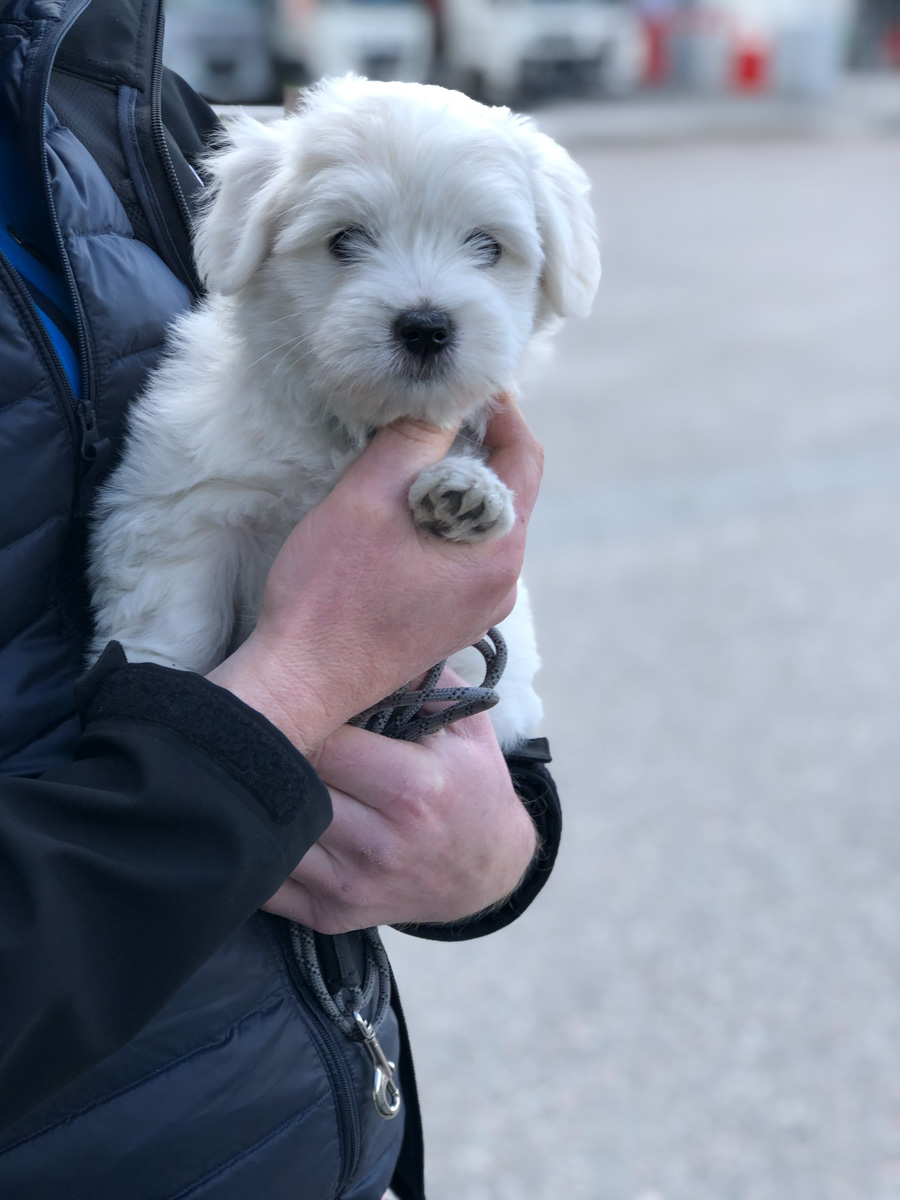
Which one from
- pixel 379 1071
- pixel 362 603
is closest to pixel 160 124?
pixel 362 603

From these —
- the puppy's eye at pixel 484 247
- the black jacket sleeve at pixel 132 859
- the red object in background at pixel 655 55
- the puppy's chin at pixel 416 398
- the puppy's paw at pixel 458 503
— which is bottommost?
the red object in background at pixel 655 55

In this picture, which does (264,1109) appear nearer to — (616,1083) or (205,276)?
(205,276)

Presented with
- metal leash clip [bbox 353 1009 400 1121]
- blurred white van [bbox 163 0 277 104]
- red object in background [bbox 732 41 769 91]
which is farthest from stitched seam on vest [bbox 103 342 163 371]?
red object in background [bbox 732 41 769 91]

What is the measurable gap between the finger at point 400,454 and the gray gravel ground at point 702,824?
57 cm

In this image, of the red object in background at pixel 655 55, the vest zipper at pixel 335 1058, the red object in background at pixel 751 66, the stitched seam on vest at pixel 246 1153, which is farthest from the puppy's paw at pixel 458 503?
the red object in background at pixel 655 55

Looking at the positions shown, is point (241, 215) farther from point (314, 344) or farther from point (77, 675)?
point (77, 675)

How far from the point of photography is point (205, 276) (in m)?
1.64

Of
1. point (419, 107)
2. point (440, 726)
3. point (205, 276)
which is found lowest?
point (440, 726)

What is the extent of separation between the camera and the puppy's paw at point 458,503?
143 centimetres

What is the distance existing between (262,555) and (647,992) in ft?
6.62

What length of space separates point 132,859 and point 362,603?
15.8 inches

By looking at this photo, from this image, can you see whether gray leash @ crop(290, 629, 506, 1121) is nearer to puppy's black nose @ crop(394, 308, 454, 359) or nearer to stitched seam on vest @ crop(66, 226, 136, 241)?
puppy's black nose @ crop(394, 308, 454, 359)

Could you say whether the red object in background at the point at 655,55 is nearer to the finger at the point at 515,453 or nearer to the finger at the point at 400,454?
the finger at the point at 515,453

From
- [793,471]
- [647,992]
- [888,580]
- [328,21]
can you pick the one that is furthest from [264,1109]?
[328,21]
